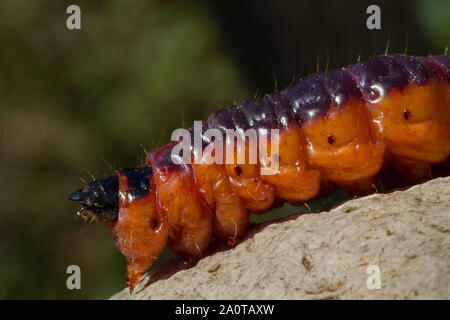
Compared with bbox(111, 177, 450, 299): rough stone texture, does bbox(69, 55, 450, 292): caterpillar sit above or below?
above

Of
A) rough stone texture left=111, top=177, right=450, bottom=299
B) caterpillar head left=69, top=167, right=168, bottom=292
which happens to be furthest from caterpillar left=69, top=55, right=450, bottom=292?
rough stone texture left=111, top=177, right=450, bottom=299

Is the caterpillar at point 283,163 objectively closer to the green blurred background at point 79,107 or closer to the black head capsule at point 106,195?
the black head capsule at point 106,195

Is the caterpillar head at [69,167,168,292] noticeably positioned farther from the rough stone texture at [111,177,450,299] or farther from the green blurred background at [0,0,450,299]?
the green blurred background at [0,0,450,299]

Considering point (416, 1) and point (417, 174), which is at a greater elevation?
point (416, 1)

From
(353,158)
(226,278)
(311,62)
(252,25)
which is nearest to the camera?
(226,278)

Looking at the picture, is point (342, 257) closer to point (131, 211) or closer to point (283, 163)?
point (283, 163)

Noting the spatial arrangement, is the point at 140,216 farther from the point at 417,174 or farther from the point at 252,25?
the point at 252,25

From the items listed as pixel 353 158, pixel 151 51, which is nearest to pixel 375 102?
pixel 353 158
